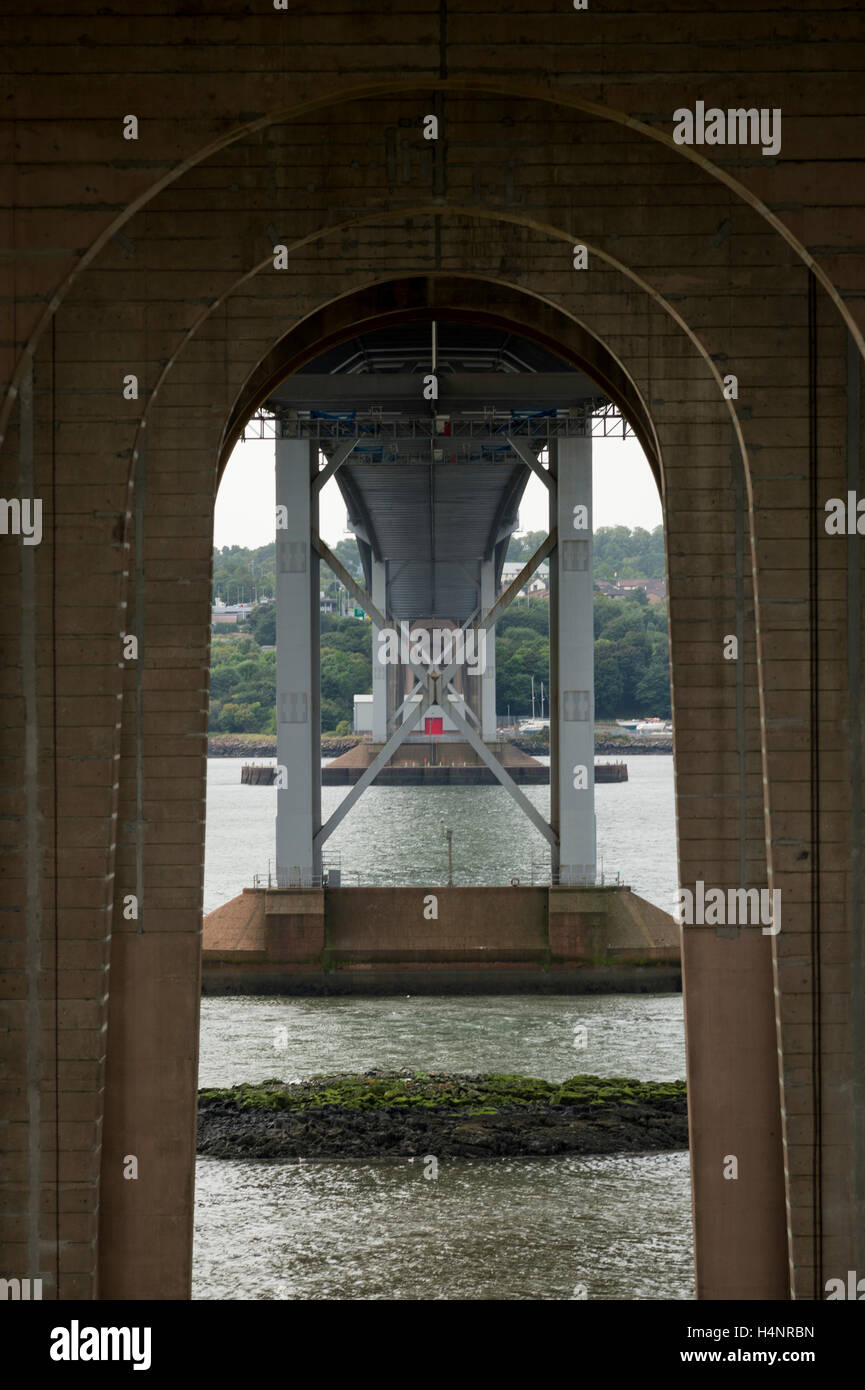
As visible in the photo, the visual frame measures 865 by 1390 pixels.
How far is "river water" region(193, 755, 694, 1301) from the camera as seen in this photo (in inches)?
628

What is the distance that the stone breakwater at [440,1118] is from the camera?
20.4m

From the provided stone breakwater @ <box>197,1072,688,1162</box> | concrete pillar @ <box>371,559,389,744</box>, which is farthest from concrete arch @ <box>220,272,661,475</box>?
concrete pillar @ <box>371,559,389,744</box>

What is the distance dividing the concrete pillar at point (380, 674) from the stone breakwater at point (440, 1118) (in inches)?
1580

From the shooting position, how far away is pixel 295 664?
3138 centimetres

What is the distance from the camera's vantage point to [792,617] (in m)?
9.86

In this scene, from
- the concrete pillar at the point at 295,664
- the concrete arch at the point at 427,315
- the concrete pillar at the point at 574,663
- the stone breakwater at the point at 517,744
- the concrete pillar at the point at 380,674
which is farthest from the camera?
the stone breakwater at the point at 517,744

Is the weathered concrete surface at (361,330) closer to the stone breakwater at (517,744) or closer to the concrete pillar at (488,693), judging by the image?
the concrete pillar at (488,693)

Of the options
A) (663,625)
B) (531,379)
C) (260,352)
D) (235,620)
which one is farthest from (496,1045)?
(235,620)

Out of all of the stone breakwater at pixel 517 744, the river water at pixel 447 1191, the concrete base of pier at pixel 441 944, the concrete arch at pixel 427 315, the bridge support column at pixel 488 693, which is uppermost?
the concrete arch at pixel 427 315

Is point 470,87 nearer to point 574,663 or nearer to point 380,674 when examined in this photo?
point 574,663

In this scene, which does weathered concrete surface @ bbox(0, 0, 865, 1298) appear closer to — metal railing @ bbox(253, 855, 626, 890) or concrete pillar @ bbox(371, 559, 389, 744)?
metal railing @ bbox(253, 855, 626, 890)

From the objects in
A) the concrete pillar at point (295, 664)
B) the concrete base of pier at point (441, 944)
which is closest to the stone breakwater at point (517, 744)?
the concrete pillar at point (295, 664)
